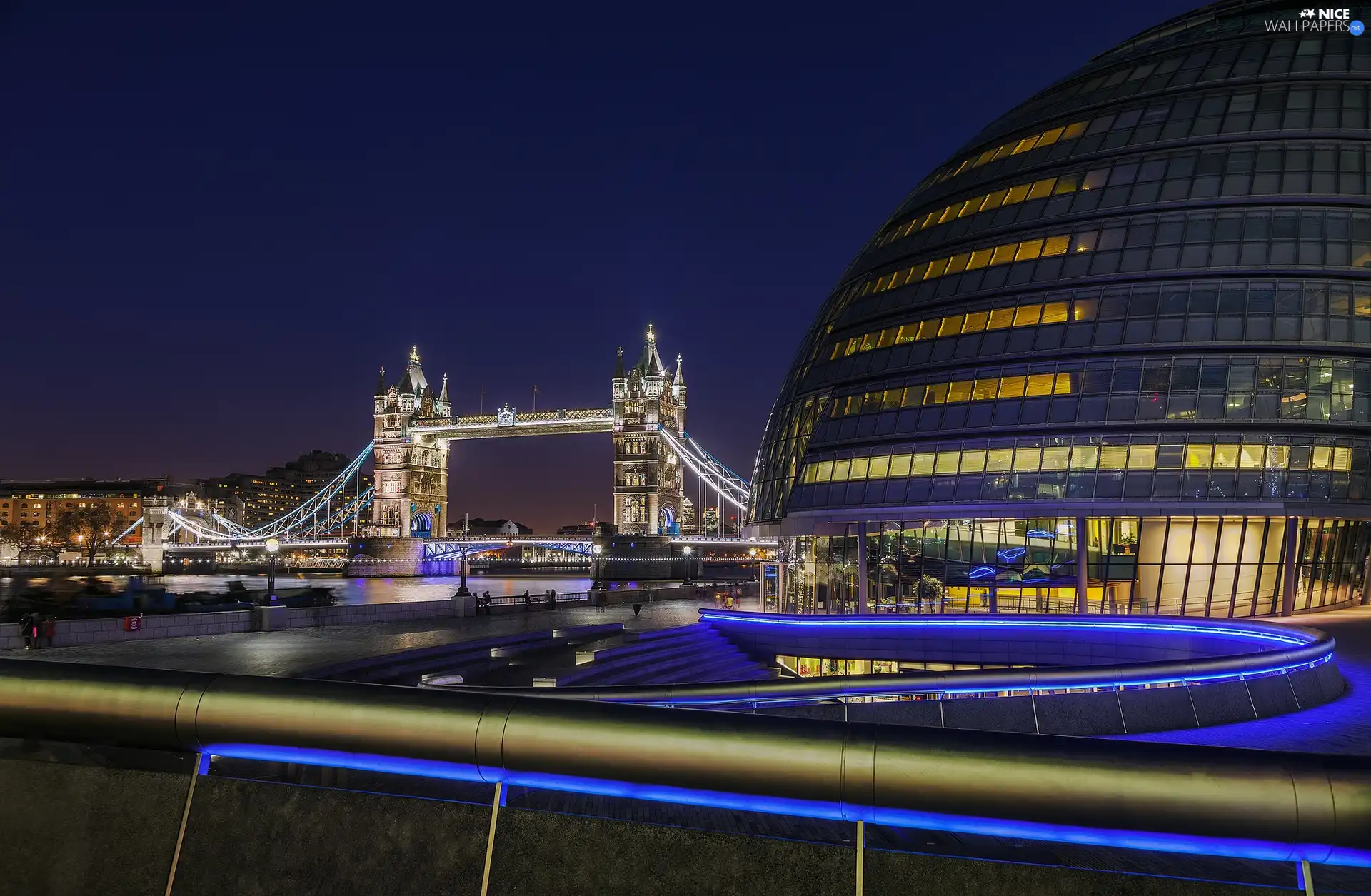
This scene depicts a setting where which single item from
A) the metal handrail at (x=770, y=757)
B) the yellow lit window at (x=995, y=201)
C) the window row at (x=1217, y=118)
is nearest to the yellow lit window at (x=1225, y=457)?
the window row at (x=1217, y=118)

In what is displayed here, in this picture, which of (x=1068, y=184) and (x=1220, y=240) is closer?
(x=1220, y=240)

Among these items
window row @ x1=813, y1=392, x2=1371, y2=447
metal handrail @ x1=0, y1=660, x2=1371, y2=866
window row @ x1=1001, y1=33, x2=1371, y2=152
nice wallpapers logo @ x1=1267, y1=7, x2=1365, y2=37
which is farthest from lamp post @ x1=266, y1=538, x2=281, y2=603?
nice wallpapers logo @ x1=1267, y1=7, x2=1365, y2=37

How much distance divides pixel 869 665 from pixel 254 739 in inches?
1386

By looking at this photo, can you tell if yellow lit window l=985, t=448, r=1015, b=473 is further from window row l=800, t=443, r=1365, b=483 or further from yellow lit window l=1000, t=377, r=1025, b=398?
yellow lit window l=1000, t=377, r=1025, b=398

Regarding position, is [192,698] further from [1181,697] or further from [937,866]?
[1181,697]

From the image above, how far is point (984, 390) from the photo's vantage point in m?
43.5

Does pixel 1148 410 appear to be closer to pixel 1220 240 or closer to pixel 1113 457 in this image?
pixel 1113 457

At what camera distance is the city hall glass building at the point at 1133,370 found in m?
39.6

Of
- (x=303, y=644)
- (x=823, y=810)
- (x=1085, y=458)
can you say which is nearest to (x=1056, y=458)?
(x=1085, y=458)

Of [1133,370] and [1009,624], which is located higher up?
[1133,370]

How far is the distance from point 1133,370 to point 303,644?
32.6 metres

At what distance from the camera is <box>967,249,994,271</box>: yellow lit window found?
46.2m

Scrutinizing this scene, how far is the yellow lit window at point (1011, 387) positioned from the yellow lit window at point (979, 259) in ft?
20.0

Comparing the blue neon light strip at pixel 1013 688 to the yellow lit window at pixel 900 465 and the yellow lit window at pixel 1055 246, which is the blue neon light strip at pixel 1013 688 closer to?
the yellow lit window at pixel 900 465
